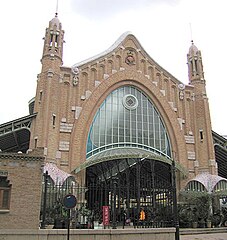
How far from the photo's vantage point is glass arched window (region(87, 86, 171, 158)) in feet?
99.0

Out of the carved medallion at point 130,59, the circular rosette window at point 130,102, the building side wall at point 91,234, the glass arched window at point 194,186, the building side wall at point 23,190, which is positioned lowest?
the building side wall at point 91,234

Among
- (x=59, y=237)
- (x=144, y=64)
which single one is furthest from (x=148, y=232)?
(x=144, y=64)

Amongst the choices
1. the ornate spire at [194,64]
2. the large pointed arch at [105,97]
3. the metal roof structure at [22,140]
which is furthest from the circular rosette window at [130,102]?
the ornate spire at [194,64]

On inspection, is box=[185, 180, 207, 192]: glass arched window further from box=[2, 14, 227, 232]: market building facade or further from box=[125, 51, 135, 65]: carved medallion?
box=[125, 51, 135, 65]: carved medallion

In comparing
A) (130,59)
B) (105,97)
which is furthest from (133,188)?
(130,59)

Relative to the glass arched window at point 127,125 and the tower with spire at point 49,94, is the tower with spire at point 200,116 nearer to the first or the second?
the glass arched window at point 127,125

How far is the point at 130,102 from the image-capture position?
32.6m

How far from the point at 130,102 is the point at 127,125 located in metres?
2.72

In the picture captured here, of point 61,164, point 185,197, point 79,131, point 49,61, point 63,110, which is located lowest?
point 185,197

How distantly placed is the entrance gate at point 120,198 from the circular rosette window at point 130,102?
6217 mm

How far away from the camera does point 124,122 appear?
31.4m

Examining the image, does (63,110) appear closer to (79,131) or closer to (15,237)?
(79,131)

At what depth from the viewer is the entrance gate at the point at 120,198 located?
53.2ft

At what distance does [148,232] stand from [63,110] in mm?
18361
